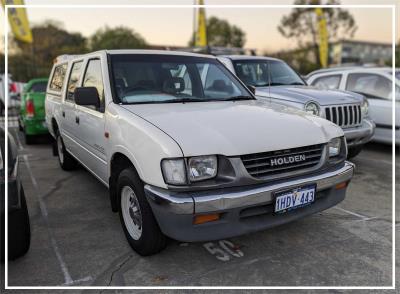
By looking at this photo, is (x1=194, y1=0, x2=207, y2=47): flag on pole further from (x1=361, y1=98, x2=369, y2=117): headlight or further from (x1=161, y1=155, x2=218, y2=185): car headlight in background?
(x1=161, y1=155, x2=218, y2=185): car headlight in background

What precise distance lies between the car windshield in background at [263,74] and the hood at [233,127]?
10.3 ft

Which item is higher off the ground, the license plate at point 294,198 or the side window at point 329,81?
the side window at point 329,81

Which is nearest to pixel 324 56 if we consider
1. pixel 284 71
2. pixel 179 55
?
pixel 284 71

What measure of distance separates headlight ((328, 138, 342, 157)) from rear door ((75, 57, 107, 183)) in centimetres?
204

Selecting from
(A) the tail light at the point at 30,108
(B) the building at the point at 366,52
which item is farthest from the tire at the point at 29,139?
(B) the building at the point at 366,52

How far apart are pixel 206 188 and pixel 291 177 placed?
28.5 inches

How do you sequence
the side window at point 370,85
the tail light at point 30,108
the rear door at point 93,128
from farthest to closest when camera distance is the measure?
the tail light at point 30,108
the side window at point 370,85
the rear door at point 93,128

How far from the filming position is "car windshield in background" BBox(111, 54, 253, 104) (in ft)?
12.0

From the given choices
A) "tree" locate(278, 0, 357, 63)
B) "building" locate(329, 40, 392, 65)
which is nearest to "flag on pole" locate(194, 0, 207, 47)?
"tree" locate(278, 0, 357, 63)

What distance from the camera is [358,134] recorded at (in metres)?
5.71

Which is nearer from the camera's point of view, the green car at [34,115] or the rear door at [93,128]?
the rear door at [93,128]

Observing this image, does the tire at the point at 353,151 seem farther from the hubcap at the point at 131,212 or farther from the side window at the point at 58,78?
the side window at the point at 58,78

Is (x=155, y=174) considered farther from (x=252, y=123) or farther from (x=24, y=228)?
(x=24, y=228)

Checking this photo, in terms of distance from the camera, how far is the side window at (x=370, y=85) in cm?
704
